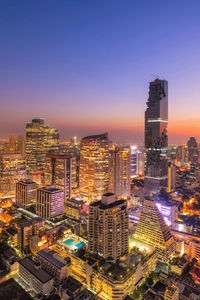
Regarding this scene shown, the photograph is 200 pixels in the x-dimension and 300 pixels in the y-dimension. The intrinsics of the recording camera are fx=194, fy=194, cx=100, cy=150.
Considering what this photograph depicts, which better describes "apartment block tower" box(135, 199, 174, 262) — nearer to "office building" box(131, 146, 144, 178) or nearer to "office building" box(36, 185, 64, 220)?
"office building" box(36, 185, 64, 220)

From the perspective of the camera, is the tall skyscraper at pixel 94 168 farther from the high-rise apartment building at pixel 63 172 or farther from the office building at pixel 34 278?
the office building at pixel 34 278

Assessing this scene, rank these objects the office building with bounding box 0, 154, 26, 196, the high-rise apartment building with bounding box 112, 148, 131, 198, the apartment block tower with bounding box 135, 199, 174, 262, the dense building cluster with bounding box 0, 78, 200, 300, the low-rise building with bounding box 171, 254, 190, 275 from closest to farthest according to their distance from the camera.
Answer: the dense building cluster with bounding box 0, 78, 200, 300 < the low-rise building with bounding box 171, 254, 190, 275 < the apartment block tower with bounding box 135, 199, 174, 262 < the high-rise apartment building with bounding box 112, 148, 131, 198 < the office building with bounding box 0, 154, 26, 196

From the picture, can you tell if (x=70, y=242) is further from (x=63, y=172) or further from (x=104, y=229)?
(x=63, y=172)

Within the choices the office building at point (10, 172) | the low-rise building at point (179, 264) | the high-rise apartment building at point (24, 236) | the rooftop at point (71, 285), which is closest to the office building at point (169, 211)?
the low-rise building at point (179, 264)

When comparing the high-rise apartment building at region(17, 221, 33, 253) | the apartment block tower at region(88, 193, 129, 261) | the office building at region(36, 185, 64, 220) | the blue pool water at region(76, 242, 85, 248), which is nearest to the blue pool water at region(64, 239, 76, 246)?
the blue pool water at region(76, 242, 85, 248)

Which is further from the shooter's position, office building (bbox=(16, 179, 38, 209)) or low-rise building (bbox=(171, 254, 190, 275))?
office building (bbox=(16, 179, 38, 209))
